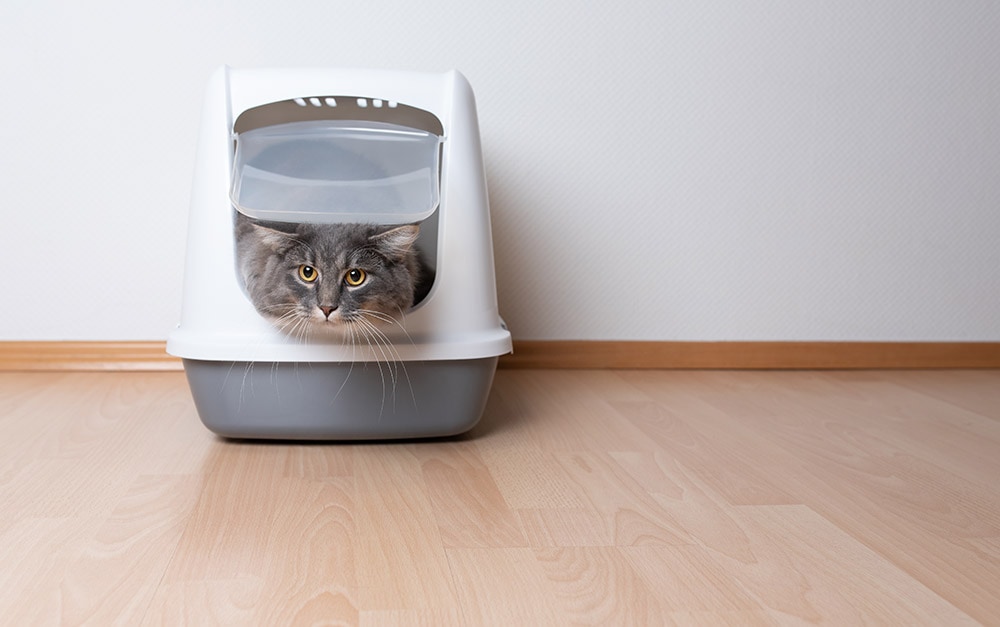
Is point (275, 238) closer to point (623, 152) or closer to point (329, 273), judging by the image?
point (329, 273)

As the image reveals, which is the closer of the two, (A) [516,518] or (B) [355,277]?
(A) [516,518]

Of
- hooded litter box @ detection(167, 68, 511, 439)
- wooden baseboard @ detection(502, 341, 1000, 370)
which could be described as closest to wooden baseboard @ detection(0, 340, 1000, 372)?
wooden baseboard @ detection(502, 341, 1000, 370)

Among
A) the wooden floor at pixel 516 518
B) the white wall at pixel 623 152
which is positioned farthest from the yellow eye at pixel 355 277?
the white wall at pixel 623 152

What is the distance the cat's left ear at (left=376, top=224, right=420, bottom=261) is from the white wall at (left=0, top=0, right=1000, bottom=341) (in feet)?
2.45

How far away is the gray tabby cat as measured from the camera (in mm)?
1169

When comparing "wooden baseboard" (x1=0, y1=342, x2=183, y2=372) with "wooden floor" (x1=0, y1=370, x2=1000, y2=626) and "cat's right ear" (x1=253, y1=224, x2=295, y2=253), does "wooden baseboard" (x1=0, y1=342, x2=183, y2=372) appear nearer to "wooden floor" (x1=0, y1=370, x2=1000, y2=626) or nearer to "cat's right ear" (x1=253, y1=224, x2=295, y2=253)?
"wooden floor" (x1=0, y1=370, x2=1000, y2=626)

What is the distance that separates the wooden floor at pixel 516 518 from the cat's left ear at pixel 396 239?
30cm

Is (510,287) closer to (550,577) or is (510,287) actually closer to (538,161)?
(538,161)

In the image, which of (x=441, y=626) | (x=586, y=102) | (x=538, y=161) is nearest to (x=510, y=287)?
(x=538, y=161)

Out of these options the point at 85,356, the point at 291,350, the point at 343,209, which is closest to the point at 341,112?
the point at 343,209

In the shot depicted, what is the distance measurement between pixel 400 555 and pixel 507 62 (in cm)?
127

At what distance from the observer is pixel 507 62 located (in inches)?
74.6

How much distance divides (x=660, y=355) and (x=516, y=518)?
42.0 inches

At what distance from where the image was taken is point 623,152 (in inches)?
77.2
